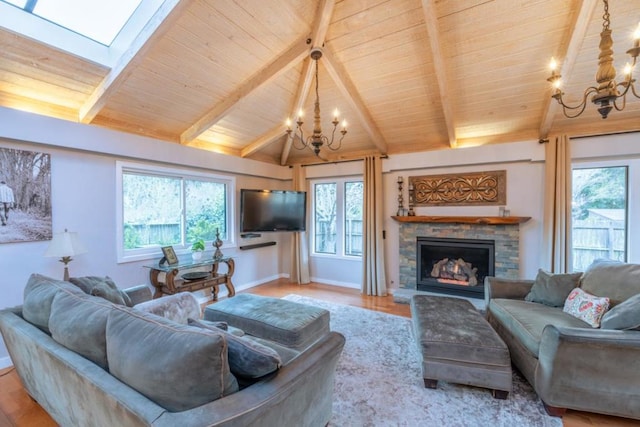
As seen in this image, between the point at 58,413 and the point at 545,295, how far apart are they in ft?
13.2

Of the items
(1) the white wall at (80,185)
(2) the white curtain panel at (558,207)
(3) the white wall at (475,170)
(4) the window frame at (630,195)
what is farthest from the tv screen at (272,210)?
(4) the window frame at (630,195)

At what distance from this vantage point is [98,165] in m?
3.26

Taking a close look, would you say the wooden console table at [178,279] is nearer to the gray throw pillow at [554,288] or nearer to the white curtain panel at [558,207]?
the gray throw pillow at [554,288]

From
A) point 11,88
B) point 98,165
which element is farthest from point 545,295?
point 11,88

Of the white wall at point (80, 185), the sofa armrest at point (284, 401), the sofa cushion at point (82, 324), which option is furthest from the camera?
the white wall at point (80, 185)

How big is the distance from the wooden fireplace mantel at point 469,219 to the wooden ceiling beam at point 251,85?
9.35 ft

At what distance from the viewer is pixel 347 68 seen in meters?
3.51

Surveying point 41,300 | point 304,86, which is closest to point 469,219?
point 304,86

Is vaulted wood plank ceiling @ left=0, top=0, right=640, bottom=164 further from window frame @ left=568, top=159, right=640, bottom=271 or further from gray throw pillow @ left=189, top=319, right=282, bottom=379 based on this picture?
gray throw pillow @ left=189, top=319, right=282, bottom=379

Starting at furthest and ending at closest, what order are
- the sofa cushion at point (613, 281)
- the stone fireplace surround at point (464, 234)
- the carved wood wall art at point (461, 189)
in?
the carved wood wall art at point (461, 189), the stone fireplace surround at point (464, 234), the sofa cushion at point (613, 281)

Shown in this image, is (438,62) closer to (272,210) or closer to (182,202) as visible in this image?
(272,210)

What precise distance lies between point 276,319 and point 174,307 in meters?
0.87

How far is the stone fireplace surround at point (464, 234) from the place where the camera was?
4.02 m

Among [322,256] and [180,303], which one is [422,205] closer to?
[322,256]
